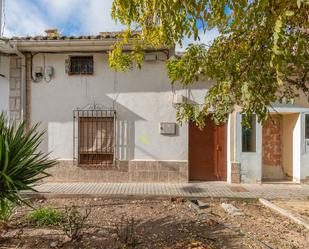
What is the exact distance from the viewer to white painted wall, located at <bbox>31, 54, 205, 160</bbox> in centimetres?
927

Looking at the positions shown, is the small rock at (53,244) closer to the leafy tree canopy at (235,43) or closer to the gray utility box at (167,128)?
the leafy tree canopy at (235,43)

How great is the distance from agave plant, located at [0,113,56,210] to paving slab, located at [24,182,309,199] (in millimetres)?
3212

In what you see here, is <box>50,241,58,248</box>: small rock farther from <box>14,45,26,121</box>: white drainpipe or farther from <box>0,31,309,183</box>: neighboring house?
<box>14,45,26,121</box>: white drainpipe

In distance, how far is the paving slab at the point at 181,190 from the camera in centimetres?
760

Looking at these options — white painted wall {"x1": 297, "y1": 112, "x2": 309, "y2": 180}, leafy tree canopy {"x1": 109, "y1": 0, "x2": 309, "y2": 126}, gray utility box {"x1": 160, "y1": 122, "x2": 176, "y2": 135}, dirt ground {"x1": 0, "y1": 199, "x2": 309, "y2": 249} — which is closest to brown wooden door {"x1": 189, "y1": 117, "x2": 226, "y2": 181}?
gray utility box {"x1": 160, "y1": 122, "x2": 176, "y2": 135}

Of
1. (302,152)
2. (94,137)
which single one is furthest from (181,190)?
(302,152)

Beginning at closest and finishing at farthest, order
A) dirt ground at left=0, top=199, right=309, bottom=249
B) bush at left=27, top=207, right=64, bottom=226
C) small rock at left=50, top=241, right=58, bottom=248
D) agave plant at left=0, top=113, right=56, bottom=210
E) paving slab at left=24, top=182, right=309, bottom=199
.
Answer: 1. agave plant at left=0, top=113, right=56, bottom=210
2. small rock at left=50, top=241, right=58, bottom=248
3. dirt ground at left=0, top=199, right=309, bottom=249
4. bush at left=27, top=207, right=64, bottom=226
5. paving slab at left=24, top=182, right=309, bottom=199

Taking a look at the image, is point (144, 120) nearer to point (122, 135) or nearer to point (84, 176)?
point (122, 135)

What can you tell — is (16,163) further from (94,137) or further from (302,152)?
(302,152)

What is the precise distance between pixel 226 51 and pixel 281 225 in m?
3.43

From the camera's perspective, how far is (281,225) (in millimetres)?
5301

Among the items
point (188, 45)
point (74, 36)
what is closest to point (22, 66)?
point (74, 36)

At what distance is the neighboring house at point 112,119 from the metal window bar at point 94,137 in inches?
1.3

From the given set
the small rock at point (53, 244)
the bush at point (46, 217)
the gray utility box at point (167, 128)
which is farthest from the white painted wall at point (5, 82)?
the small rock at point (53, 244)
